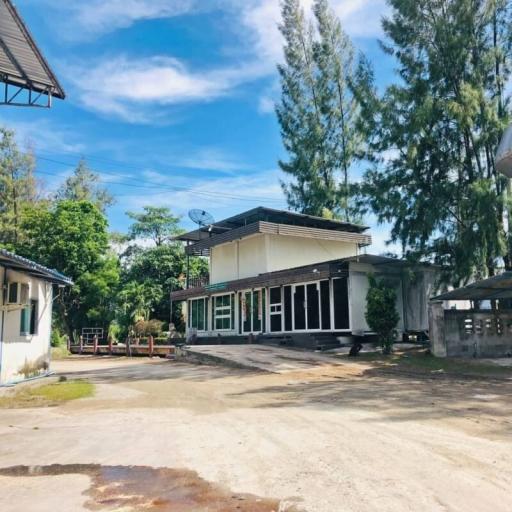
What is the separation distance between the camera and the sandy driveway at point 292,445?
4.22 meters

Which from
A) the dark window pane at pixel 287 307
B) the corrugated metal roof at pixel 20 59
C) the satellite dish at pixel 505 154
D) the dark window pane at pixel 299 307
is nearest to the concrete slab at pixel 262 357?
the dark window pane at pixel 299 307

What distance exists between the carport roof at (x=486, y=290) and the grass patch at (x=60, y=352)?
22.2 meters

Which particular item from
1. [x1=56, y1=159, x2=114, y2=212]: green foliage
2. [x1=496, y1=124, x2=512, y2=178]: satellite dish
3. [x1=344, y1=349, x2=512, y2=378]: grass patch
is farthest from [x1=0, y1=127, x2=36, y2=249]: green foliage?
[x1=496, y1=124, x2=512, y2=178]: satellite dish

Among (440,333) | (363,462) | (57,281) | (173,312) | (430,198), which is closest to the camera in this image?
(363,462)

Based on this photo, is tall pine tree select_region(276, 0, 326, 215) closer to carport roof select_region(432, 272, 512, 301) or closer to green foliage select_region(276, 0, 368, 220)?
green foliage select_region(276, 0, 368, 220)

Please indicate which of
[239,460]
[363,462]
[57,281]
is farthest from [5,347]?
[363,462]

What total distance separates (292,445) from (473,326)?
486 inches

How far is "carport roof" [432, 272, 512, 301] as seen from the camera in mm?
15477

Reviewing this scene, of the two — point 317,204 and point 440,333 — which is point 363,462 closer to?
point 440,333

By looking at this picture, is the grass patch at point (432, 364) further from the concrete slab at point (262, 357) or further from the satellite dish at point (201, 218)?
the satellite dish at point (201, 218)

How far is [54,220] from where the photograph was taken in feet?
115

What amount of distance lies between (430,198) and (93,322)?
85.9ft

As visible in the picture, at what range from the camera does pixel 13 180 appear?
43031 millimetres

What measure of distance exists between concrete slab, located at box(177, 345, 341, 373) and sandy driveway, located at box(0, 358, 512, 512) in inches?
167
